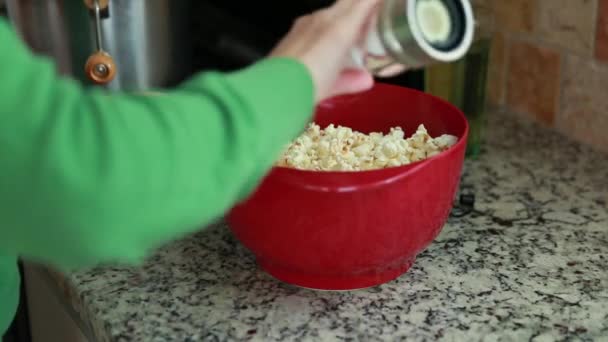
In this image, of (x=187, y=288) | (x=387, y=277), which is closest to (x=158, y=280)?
(x=187, y=288)

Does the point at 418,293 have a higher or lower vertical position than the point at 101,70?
lower

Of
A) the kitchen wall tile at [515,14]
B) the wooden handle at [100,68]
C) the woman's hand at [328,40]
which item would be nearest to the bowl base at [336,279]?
the woman's hand at [328,40]

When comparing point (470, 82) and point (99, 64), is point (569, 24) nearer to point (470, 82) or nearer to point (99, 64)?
point (470, 82)

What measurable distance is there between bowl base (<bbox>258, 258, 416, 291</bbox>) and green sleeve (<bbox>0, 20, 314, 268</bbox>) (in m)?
0.26

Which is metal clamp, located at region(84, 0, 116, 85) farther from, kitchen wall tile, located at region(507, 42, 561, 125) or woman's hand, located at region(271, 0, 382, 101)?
kitchen wall tile, located at region(507, 42, 561, 125)

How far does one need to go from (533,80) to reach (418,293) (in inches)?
24.0

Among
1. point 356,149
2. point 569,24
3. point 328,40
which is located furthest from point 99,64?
point 569,24

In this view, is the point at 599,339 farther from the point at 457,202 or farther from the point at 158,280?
the point at 158,280

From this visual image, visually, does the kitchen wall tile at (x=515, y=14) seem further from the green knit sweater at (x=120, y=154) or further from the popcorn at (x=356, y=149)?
the green knit sweater at (x=120, y=154)

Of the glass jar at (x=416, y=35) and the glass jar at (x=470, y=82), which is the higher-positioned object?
the glass jar at (x=416, y=35)

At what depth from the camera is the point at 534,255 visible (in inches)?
32.9

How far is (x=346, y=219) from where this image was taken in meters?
0.68

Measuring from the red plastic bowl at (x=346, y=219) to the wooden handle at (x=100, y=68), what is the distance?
1.08ft

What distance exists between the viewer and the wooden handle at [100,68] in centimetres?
95
